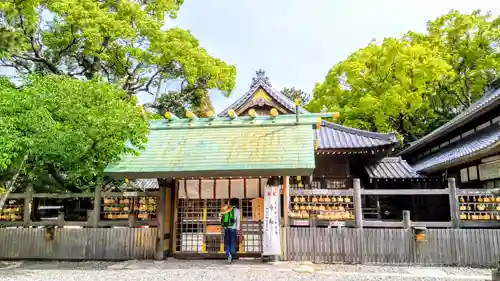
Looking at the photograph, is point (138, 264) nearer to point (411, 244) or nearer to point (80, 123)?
point (80, 123)

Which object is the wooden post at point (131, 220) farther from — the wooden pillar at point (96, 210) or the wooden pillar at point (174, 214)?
the wooden pillar at point (174, 214)

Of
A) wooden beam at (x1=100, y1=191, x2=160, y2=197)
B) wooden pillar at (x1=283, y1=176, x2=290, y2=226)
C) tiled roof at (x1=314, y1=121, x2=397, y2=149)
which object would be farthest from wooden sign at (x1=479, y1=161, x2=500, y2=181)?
wooden beam at (x1=100, y1=191, x2=160, y2=197)

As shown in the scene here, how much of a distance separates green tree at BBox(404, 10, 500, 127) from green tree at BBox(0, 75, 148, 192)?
22.2 m

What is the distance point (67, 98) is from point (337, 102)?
20542 mm

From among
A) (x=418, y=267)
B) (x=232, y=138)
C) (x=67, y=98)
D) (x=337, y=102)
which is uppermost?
(x=337, y=102)

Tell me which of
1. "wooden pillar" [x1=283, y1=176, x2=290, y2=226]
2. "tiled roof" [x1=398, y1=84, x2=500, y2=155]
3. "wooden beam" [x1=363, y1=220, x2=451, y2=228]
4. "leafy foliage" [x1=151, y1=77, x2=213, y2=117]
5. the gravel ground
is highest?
"leafy foliage" [x1=151, y1=77, x2=213, y2=117]

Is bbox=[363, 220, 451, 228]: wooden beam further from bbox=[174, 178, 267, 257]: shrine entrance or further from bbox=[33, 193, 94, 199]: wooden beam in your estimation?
bbox=[33, 193, 94, 199]: wooden beam

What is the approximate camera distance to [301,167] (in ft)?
30.0

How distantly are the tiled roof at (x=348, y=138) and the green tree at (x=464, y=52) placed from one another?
12.6 m

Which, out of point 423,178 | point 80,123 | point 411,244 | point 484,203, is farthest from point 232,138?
point 423,178

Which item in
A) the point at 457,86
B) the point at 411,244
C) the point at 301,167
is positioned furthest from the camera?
the point at 457,86

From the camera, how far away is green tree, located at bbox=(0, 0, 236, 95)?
19.0m

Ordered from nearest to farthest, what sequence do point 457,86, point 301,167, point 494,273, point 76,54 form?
point 494,273, point 301,167, point 76,54, point 457,86

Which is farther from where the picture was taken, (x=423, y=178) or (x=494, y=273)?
(x=423, y=178)
